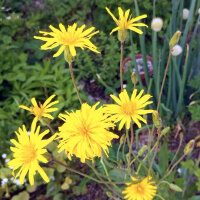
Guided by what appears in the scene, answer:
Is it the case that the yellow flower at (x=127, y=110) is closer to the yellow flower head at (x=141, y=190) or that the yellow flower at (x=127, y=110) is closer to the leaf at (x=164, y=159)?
the yellow flower head at (x=141, y=190)

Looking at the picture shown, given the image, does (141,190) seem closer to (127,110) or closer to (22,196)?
(127,110)

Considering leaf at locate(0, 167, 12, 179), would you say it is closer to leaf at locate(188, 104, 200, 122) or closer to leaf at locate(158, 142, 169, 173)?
leaf at locate(158, 142, 169, 173)

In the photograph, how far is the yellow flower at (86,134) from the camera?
71 centimetres

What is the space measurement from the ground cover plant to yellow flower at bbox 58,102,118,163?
3 cm

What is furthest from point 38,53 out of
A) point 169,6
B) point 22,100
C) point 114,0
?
point 169,6

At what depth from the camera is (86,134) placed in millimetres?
735

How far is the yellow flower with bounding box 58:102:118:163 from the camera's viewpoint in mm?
714

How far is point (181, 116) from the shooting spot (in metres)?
1.66

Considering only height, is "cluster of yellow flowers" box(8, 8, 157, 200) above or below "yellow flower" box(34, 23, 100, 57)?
below

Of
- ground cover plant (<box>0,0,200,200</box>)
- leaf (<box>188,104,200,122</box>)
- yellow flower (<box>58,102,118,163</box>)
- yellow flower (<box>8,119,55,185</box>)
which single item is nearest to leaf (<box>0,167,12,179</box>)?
ground cover plant (<box>0,0,200,200</box>)

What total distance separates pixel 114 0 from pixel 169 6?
0.63m

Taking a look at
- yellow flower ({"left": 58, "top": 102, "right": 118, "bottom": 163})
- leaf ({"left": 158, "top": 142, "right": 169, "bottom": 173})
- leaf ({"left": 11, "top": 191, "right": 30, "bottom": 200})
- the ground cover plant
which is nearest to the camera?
yellow flower ({"left": 58, "top": 102, "right": 118, "bottom": 163})

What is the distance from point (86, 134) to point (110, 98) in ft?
3.36

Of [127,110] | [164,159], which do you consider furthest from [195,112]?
[127,110]
